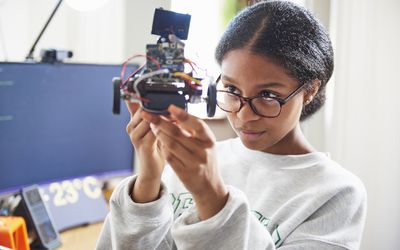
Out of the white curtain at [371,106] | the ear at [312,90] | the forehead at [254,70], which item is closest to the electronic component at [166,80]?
the forehead at [254,70]

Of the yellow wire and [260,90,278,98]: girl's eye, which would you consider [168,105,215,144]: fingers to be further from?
[260,90,278,98]: girl's eye

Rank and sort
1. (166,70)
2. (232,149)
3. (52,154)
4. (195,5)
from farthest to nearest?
(195,5), (52,154), (232,149), (166,70)

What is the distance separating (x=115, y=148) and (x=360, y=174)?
105cm

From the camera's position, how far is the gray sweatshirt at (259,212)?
715mm

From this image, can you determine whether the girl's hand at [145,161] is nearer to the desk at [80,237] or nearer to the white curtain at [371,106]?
the desk at [80,237]

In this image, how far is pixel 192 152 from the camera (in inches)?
25.9

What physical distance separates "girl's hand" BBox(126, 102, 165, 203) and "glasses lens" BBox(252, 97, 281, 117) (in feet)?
0.73

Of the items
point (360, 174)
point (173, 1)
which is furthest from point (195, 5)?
point (360, 174)

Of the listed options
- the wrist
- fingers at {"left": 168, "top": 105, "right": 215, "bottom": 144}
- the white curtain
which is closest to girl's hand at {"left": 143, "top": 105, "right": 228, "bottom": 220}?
fingers at {"left": 168, "top": 105, "right": 215, "bottom": 144}

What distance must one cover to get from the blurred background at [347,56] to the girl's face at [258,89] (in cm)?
74

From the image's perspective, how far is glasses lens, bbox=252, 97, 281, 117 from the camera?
35.3 inches

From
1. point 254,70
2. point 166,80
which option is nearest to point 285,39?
point 254,70

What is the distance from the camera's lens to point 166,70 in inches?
27.0

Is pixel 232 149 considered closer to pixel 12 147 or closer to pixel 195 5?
pixel 12 147
